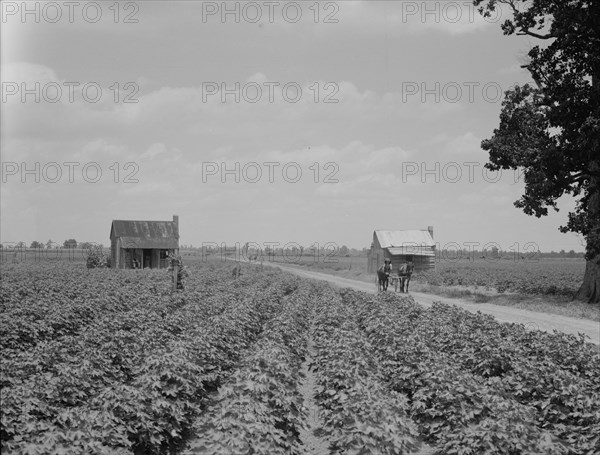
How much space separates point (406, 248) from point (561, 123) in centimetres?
3087

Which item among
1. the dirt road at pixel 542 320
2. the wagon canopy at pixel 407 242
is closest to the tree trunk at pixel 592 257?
the dirt road at pixel 542 320

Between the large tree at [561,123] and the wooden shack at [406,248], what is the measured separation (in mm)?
25913

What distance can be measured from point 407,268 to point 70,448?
29967 mm

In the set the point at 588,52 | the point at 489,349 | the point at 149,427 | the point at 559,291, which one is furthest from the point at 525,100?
the point at 149,427

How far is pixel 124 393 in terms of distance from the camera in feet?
26.1

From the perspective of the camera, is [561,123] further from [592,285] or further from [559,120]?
[592,285]

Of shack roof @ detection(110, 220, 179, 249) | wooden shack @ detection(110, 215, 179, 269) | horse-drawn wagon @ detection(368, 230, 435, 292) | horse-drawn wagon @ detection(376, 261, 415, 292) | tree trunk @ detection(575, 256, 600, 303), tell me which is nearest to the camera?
tree trunk @ detection(575, 256, 600, 303)

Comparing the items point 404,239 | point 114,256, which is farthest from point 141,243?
point 404,239

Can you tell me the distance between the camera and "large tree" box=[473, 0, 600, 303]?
23531 millimetres

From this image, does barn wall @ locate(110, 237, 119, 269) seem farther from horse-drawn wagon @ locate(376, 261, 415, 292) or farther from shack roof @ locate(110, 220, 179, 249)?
horse-drawn wagon @ locate(376, 261, 415, 292)

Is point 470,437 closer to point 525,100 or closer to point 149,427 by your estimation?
point 149,427

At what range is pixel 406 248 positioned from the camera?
54.7 meters

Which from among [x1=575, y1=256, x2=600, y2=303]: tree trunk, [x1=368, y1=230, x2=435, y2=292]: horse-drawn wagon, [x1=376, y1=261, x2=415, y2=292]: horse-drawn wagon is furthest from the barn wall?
[x1=575, y1=256, x2=600, y2=303]: tree trunk

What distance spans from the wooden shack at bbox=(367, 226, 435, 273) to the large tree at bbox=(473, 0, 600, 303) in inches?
1020
